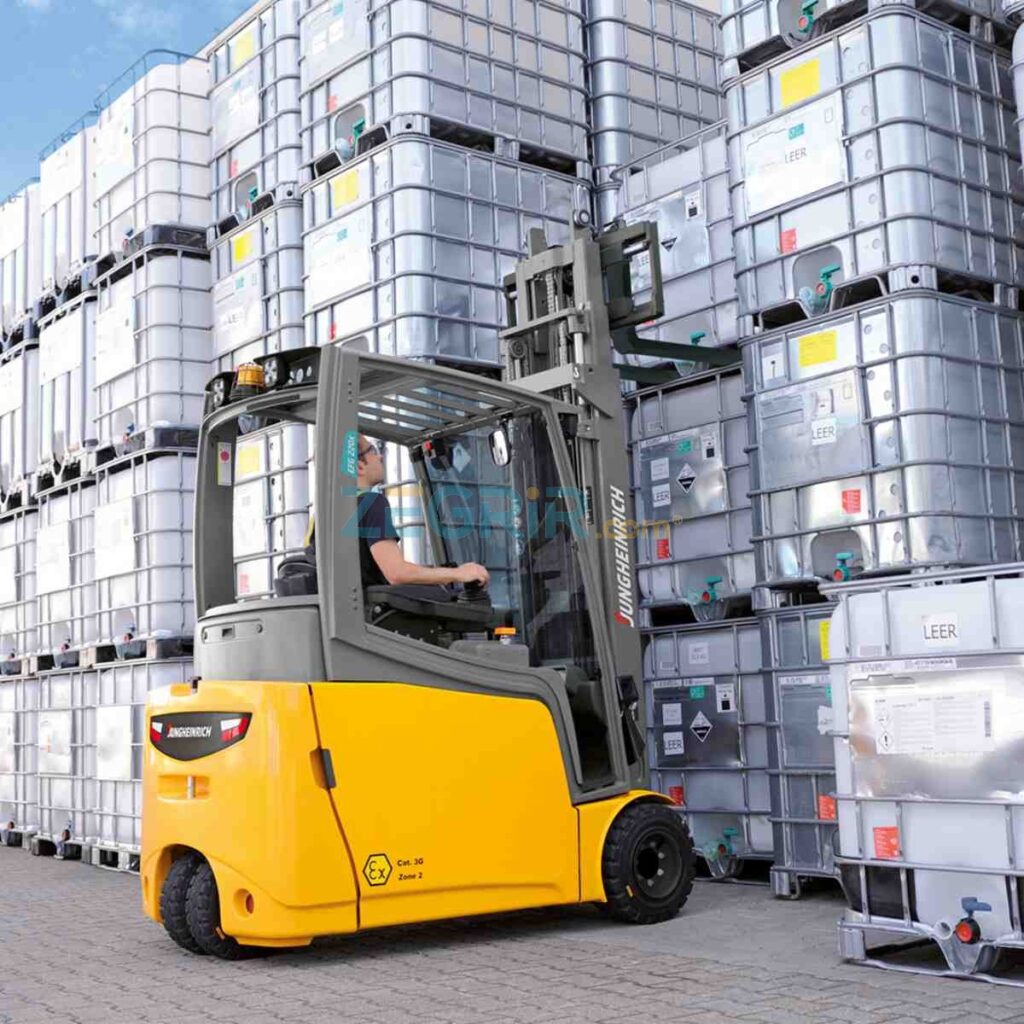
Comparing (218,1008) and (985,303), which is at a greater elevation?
(985,303)

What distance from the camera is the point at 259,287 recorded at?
8.87 m

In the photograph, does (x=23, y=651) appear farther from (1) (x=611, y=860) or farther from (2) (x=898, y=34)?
(2) (x=898, y=34)

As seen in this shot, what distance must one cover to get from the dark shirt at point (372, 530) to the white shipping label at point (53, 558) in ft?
18.2

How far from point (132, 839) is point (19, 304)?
5048 mm

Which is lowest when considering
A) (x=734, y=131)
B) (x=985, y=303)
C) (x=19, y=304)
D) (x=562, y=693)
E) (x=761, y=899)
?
(x=761, y=899)

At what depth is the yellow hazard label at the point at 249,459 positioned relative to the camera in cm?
857

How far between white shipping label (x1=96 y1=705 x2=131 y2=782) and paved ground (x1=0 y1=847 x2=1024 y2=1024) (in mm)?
2625

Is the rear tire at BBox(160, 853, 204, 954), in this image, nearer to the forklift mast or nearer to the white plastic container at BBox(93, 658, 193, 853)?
the forklift mast

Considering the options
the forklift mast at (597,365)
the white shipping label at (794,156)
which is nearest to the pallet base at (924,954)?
the forklift mast at (597,365)

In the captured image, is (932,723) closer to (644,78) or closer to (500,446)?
(500,446)

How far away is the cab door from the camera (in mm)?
5152

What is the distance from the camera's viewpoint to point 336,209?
802 centimetres

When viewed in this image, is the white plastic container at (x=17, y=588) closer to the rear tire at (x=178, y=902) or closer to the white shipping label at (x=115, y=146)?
the white shipping label at (x=115, y=146)

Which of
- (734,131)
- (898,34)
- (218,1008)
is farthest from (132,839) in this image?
(898,34)
